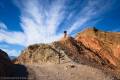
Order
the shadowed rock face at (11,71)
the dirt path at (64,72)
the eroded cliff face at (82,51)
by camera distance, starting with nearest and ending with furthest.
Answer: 1. the shadowed rock face at (11,71)
2. the dirt path at (64,72)
3. the eroded cliff face at (82,51)

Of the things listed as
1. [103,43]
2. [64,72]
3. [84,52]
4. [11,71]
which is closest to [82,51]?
[84,52]

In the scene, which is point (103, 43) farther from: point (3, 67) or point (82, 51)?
point (3, 67)

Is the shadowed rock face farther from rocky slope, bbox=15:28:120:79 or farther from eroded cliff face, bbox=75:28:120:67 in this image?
eroded cliff face, bbox=75:28:120:67

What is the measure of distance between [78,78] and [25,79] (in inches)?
368

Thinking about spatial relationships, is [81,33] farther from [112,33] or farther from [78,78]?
[78,78]

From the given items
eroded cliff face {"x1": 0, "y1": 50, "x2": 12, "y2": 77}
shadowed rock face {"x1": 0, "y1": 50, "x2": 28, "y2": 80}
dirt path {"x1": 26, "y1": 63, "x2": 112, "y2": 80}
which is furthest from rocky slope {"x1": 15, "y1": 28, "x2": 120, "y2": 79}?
eroded cliff face {"x1": 0, "y1": 50, "x2": 12, "y2": 77}

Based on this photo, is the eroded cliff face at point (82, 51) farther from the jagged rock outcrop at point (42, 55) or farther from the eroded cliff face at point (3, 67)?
the eroded cliff face at point (3, 67)

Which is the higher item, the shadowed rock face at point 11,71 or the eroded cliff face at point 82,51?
the eroded cliff face at point 82,51

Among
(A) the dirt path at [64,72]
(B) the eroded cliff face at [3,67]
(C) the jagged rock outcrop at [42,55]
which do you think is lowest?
(A) the dirt path at [64,72]

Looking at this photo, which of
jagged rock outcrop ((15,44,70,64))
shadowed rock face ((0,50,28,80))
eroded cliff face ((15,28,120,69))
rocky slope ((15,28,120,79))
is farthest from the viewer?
eroded cliff face ((15,28,120,69))

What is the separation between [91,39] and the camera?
213ft

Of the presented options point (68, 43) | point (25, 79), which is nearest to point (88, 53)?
point (68, 43)

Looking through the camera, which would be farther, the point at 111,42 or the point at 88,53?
the point at 111,42

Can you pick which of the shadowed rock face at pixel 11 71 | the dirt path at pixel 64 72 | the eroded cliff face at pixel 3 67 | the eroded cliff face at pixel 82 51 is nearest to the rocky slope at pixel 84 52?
the eroded cliff face at pixel 82 51
